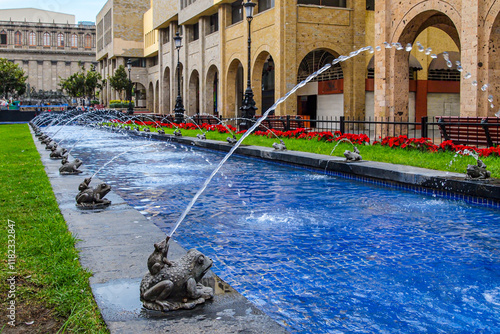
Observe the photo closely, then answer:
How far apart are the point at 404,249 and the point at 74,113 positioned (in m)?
54.1

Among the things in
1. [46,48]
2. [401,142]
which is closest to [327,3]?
[401,142]

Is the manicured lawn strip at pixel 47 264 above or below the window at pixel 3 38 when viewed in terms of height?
below

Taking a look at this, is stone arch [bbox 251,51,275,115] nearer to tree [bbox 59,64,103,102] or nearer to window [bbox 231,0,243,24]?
window [bbox 231,0,243,24]

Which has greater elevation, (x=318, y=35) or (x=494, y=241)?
(x=318, y=35)

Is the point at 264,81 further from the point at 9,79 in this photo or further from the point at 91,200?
the point at 9,79

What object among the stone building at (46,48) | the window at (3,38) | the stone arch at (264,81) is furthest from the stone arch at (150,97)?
the window at (3,38)

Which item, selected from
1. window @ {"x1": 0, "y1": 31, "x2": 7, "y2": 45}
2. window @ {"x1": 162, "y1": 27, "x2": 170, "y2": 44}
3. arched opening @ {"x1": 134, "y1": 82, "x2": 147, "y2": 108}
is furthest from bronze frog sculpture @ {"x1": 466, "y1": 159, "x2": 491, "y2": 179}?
window @ {"x1": 0, "y1": 31, "x2": 7, "y2": 45}

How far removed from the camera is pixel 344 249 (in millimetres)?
5219

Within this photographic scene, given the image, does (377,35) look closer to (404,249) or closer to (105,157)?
(105,157)

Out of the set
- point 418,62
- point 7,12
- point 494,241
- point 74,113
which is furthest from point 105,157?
point 7,12

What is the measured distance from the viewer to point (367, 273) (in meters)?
4.46

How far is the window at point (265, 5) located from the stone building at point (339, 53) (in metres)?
0.05

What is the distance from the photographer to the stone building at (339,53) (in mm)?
16641

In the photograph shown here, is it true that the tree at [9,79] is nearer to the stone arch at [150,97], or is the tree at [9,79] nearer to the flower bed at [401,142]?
the stone arch at [150,97]
